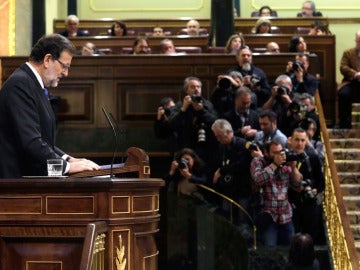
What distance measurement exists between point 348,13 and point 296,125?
927 centimetres

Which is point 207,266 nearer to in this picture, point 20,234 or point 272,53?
point 272,53

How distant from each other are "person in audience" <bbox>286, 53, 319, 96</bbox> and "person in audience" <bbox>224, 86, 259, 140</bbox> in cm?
112

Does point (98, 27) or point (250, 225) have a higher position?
point (98, 27)

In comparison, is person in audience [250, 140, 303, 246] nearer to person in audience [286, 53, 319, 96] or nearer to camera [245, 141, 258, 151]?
camera [245, 141, 258, 151]

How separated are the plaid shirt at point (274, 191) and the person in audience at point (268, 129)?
48cm

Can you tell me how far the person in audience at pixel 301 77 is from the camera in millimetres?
10506

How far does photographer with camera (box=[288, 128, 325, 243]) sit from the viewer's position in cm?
843

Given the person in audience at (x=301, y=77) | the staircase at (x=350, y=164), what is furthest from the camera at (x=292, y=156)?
the person in audience at (x=301, y=77)

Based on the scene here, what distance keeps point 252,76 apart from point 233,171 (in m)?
1.91

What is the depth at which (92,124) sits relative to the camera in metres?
11.3

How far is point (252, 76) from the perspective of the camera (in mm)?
10141

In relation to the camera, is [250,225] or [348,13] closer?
[250,225]

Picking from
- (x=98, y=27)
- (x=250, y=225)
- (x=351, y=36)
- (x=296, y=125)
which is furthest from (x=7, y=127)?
(x=351, y=36)

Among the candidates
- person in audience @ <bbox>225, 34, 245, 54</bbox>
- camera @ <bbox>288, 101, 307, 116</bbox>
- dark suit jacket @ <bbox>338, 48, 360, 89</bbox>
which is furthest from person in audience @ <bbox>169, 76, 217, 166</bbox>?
dark suit jacket @ <bbox>338, 48, 360, 89</bbox>
